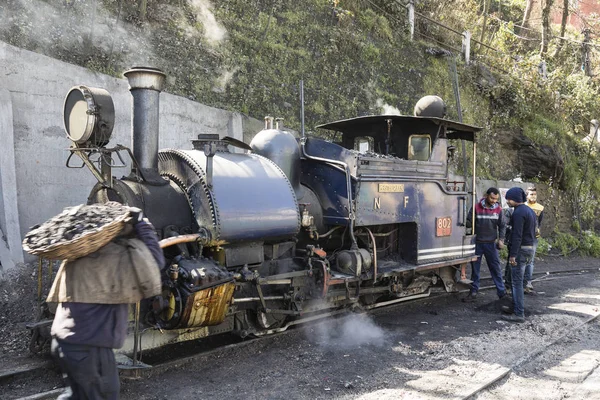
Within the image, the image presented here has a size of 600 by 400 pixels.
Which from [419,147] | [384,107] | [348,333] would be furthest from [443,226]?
[384,107]

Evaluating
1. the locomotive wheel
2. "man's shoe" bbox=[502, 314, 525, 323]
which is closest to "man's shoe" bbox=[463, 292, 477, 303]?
"man's shoe" bbox=[502, 314, 525, 323]

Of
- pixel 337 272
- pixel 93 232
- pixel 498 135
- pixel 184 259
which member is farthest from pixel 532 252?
pixel 498 135

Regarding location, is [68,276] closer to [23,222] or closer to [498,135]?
[23,222]

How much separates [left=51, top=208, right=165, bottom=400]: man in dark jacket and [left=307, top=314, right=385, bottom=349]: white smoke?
3.18m

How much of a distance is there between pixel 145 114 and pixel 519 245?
210 inches

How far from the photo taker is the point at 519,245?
7.16 metres

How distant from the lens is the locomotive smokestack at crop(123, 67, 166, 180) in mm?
4812

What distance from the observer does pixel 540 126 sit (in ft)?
58.3

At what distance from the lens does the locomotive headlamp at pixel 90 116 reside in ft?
14.9

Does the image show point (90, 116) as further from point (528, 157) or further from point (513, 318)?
point (528, 157)

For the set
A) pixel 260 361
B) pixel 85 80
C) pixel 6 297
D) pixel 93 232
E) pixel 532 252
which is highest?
pixel 85 80

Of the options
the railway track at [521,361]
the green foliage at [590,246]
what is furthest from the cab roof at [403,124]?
the green foliage at [590,246]

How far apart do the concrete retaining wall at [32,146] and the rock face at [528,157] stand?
1350cm

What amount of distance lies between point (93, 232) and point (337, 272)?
3.91m
